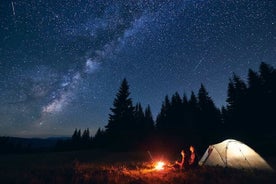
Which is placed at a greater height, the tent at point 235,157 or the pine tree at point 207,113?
the pine tree at point 207,113

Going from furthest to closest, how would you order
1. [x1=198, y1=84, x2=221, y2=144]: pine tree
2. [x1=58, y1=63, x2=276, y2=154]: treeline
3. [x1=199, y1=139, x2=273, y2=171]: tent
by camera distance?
[x1=198, y1=84, x2=221, y2=144]: pine tree < [x1=58, y1=63, x2=276, y2=154]: treeline < [x1=199, y1=139, x2=273, y2=171]: tent

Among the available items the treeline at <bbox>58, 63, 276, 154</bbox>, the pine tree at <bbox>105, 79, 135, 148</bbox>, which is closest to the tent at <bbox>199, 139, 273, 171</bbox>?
the treeline at <bbox>58, 63, 276, 154</bbox>

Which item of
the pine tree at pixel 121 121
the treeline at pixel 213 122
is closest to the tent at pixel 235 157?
the treeline at pixel 213 122

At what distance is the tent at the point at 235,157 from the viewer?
11125 millimetres

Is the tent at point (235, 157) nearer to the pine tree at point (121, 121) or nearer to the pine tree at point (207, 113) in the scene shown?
the pine tree at point (121, 121)

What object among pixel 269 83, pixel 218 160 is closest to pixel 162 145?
pixel 218 160

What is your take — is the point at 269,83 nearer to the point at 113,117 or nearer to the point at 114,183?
the point at 113,117

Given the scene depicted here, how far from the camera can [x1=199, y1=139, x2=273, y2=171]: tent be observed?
36.5 feet

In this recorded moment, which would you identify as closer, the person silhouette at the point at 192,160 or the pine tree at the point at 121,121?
the person silhouette at the point at 192,160

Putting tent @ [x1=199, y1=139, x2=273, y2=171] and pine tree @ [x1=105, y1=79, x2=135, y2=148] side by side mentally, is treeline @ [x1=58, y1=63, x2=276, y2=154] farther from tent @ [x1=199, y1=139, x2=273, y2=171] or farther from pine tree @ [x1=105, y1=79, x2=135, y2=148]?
tent @ [x1=199, y1=139, x2=273, y2=171]

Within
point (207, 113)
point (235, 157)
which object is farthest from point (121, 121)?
point (235, 157)

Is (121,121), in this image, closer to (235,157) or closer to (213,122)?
(213,122)

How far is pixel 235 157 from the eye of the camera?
11.6 m

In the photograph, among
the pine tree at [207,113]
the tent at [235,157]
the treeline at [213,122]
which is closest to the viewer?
the tent at [235,157]
